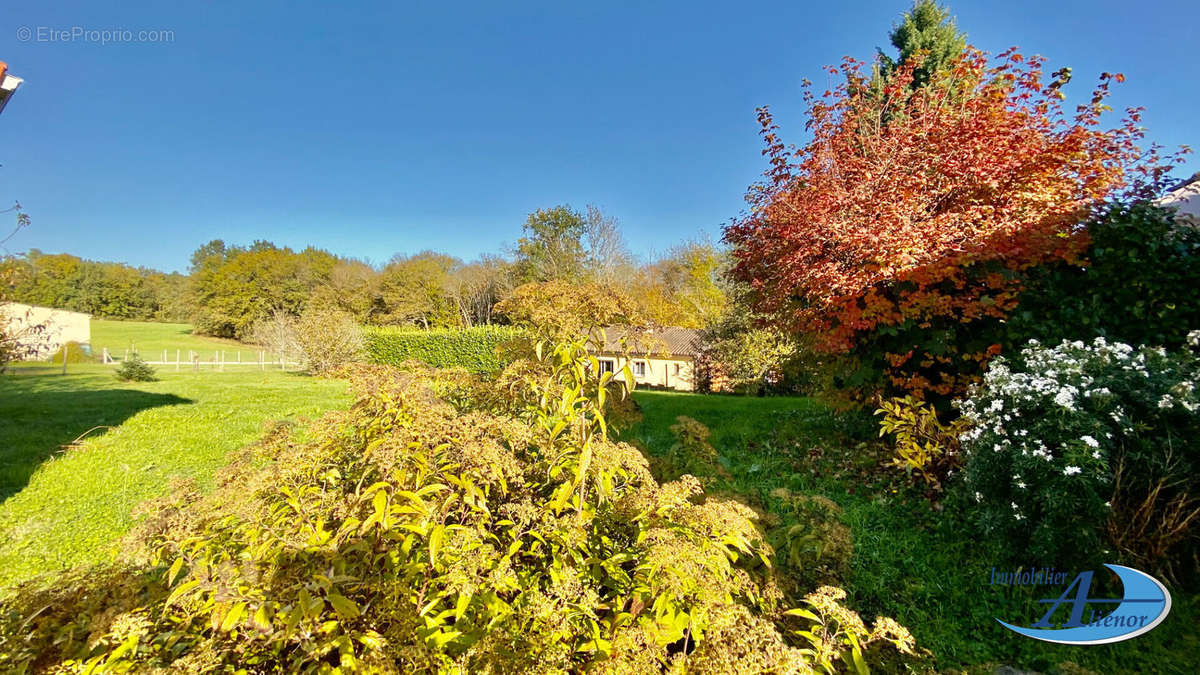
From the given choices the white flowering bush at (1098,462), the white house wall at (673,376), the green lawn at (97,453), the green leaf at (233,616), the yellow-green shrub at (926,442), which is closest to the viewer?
the green leaf at (233,616)

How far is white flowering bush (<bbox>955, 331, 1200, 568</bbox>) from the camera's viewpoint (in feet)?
8.36

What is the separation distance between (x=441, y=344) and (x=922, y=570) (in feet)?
62.5

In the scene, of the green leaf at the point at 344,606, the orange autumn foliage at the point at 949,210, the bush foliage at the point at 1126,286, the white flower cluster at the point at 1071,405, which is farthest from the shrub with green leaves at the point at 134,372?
the bush foliage at the point at 1126,286

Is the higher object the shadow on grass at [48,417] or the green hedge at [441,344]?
the green hedge at [441,344]

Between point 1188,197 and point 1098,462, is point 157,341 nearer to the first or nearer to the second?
point 1098,462

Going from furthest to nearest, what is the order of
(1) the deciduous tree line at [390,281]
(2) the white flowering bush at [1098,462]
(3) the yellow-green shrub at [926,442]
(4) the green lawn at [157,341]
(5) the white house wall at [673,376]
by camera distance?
(4) the green lawn at [157,341] → (1) the deciduous tree line at [390,281] → (5) the white house wall at [673,376] → (3) the yellow-green shrub at [926,442] → (2) the white flowering bush at [1098,462]

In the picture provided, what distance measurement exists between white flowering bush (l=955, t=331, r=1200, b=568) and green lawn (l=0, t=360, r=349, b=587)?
358 centimetres

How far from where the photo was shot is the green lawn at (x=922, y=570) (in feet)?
7.57

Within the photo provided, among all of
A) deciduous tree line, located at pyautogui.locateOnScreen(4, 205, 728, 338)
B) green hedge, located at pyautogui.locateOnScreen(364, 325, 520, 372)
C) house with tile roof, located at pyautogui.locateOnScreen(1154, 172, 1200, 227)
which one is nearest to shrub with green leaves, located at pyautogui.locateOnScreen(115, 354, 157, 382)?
green hedge, located at pyautogui.locateOnScreen(364, 325, 520, 372)

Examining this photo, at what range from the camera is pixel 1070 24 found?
6086 millimetres

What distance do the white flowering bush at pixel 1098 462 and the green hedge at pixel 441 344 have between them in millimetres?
16059

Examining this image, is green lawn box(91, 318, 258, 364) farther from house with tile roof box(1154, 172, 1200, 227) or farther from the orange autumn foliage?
house with tile roof box(1154, 172, 1200, 227)

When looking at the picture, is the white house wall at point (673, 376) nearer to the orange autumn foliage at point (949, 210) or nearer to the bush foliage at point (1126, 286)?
the orange autumn foliage at point (949, 210)

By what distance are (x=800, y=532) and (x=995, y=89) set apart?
5018mm
